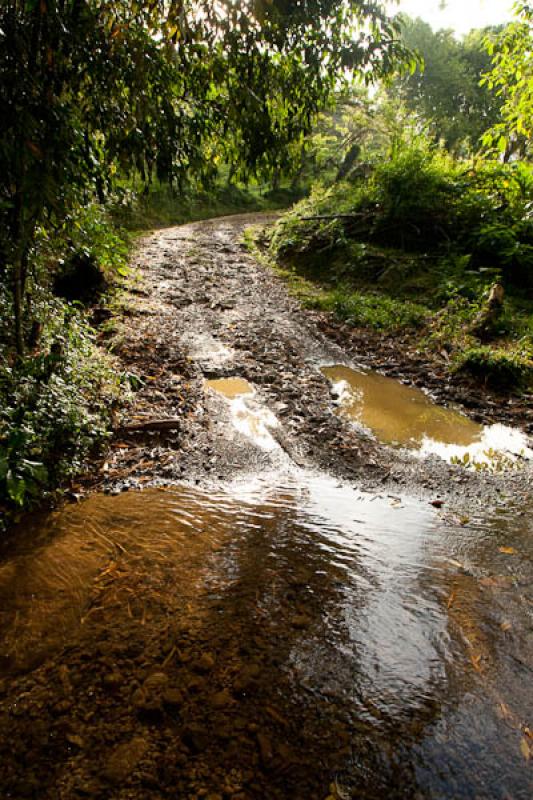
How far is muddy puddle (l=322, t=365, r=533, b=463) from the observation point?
192 inches

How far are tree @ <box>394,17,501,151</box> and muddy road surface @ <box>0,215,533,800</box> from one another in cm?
3317

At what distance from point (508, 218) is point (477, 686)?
1112 cm

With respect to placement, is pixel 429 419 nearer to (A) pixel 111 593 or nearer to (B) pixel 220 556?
(B) pixel 220 556

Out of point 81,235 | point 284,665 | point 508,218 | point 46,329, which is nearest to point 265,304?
point 81,235

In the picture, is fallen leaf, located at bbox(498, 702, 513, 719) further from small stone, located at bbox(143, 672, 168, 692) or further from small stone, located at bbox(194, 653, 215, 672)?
small stone, located at bbox(143, 672, 168, 692)

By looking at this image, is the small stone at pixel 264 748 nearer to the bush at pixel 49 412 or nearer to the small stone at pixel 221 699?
the small stone at pixel 221 699

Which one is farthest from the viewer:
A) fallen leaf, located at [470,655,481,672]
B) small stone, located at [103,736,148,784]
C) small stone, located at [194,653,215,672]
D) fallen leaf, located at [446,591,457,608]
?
fallen leaf, located at [446,591,457,608]

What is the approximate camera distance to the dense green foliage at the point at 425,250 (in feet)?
27.1

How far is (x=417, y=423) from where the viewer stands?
5.38 metres

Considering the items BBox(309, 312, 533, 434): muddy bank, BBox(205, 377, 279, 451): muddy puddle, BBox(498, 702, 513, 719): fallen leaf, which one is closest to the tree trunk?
BBox(205, 377, 279, 451): muddy puddle

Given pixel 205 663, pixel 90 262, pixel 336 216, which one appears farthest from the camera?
pixel 336 216

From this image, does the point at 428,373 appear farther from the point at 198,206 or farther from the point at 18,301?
the point at 198,206

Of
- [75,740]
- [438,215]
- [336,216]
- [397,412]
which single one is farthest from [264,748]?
[336,216]

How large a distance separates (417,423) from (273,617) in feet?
11.5
